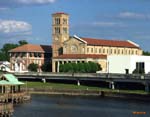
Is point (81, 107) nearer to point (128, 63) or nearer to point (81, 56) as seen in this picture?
point (128, 63)

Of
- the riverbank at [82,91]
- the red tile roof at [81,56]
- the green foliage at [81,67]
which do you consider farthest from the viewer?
the red tile roof at [81,56]

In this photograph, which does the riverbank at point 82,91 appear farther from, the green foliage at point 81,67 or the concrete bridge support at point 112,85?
the green foliage at point 81,67

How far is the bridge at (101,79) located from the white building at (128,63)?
25040mm

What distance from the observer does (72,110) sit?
99125 millimetres

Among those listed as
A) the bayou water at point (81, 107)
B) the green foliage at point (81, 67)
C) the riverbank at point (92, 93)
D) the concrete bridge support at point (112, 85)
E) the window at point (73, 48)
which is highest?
the window at point (73, 48)

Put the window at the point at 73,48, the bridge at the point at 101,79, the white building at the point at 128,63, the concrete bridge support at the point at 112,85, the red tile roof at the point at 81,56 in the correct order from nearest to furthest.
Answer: the bridge at the point at 101,79 < the concrete bridge support at the point at 112,85 < the white building at the point at 128,63 < the red tile roof at the point at 81,56 < the window at the point at 73,48

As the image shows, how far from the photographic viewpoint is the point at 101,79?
14638 centimetres

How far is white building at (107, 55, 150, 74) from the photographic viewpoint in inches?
6928

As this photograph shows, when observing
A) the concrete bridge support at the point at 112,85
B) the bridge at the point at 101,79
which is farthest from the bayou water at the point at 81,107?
the concrete bridge support at the point at 112,85

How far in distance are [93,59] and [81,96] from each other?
57471mm

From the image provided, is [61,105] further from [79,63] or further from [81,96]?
[79,63]

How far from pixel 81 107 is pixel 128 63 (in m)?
75.6

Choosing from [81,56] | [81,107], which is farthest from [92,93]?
[81,56]

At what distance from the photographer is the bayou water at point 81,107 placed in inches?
3622
